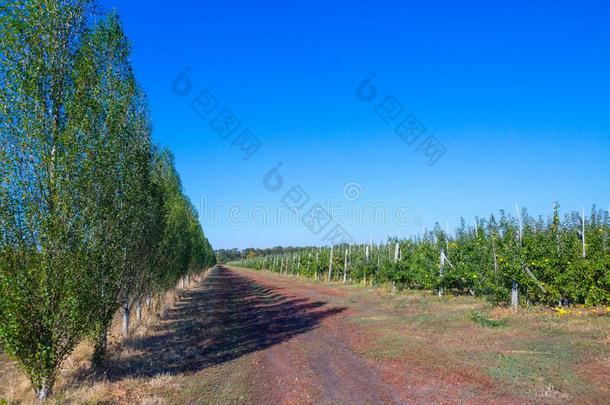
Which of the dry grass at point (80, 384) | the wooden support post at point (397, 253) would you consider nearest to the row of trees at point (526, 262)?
the wooden support post at point (397, 253)

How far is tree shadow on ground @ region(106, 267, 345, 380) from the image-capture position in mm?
9711

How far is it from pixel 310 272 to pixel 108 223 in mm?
38562

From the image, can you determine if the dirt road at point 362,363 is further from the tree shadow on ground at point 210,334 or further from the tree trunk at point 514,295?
the tree trunk at point 514,295

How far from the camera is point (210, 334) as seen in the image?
44.5 feet

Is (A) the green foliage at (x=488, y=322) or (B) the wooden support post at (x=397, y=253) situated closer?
(A) the green foliage at (x=488, y=322)

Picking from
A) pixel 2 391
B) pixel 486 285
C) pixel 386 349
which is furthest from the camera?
pixel 486 285

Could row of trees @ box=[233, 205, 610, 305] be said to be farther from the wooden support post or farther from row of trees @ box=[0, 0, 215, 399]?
row of trees @ box=[0, 0, 215, 399]

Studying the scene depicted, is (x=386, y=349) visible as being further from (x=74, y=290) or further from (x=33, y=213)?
(x=33, y=213)

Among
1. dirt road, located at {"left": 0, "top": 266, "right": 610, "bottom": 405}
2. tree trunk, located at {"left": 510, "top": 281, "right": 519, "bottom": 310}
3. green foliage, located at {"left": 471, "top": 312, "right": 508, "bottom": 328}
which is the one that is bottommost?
dirt road, located at {"left": 0, "top": 266, "right": 610, "bottom": 405}

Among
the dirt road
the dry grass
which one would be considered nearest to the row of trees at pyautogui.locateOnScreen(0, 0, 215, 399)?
the dry grass

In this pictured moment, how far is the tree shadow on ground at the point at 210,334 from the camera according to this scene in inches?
382

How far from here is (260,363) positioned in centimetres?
955

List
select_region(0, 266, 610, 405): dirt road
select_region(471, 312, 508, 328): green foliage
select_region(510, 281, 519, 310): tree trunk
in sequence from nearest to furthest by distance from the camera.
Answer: select_region(0, 266, 610, 405): dirt road
select_region(471, 312, 508, 328): green foliage
select_region(510, 281, 519, 310): tree trunk

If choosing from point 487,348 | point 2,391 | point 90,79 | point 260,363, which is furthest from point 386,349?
point 90,79
